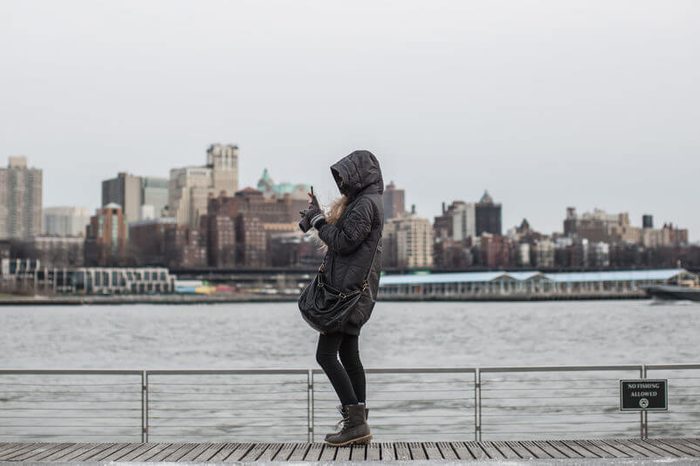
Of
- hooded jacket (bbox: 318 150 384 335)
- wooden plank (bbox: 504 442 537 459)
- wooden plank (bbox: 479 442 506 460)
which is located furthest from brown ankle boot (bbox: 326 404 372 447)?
wooden plank (bbox: 504 442 537 459)

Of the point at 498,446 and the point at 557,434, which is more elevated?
the point at 498,446

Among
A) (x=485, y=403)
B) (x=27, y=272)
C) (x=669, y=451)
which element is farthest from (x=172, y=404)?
(x=27, y=272)

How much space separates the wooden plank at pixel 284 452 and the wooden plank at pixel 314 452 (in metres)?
0.11

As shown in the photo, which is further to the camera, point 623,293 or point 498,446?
point 623,293

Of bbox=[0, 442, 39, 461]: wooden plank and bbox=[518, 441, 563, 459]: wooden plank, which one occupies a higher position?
bbox=[518, 441, 563, 459]: wooden plank

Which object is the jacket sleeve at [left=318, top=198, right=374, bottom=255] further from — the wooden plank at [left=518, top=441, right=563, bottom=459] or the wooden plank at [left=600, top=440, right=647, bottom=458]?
the wooden plank at [left=600, top=440, right=647, bottom=458]

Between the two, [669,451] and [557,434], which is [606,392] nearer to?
[557,434]

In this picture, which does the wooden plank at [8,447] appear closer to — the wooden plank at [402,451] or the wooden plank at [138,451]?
the wooden plank at [138,451]

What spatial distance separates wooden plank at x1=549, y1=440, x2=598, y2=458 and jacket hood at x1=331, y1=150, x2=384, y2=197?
6.20 ft

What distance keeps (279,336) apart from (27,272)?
440 feet

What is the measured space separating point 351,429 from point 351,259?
1.02 meters

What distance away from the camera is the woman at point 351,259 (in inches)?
257

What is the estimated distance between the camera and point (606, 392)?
789 inches

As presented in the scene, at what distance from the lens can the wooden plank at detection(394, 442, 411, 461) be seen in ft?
20.2
